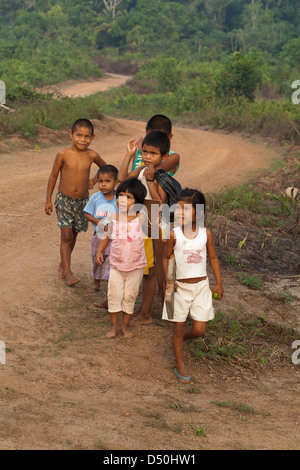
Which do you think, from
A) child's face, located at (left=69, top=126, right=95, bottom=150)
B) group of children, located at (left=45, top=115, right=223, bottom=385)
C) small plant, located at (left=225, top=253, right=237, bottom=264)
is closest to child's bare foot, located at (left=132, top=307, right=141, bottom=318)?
group of children, located at (left=45, top=115, right=223, bottom=385)

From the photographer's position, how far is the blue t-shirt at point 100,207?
466 cm

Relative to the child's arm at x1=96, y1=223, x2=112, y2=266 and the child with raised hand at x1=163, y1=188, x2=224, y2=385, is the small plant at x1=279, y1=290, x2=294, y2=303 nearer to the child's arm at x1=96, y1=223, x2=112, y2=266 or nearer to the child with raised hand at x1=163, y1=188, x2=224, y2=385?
the child with raised hand at x1=163, y1=188, x2=224, y2=385

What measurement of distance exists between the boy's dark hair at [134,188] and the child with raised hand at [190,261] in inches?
15.1

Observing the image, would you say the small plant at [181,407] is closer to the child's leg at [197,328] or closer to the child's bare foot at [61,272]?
the child's leg at [197,328]

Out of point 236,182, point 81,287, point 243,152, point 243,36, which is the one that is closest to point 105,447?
point 81,287

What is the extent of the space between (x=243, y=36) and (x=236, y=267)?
112 feet

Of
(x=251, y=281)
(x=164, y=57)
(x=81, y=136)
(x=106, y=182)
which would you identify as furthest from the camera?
(x=164, y=57)

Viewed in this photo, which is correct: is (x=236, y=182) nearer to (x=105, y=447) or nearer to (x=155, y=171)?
(x=155, y=171)

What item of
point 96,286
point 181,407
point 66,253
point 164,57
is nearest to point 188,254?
point 181,407

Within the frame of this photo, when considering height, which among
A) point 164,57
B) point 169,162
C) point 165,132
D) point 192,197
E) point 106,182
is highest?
point 164,57

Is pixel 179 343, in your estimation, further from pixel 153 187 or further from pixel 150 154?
pixel 150 154

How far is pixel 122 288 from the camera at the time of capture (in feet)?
13.5

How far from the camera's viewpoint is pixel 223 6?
42.1m

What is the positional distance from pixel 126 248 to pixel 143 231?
0.27 meters
